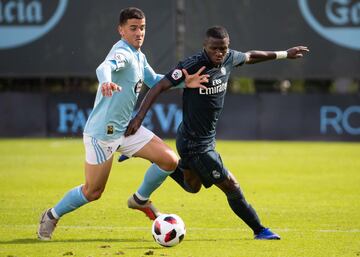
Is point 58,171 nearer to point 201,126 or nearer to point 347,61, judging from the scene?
point 201,126

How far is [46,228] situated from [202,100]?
2.05m

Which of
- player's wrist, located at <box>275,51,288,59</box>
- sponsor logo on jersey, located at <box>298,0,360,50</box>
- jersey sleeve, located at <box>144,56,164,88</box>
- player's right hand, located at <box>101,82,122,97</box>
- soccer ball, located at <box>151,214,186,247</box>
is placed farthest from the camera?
sponsor logo on jersey, located at <box>298,0,360,50</box>

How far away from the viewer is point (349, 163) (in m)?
16.6

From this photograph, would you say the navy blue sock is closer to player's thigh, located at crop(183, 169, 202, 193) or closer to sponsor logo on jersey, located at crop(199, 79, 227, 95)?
player's thigh, located at crop(183, 169, 202, 193)

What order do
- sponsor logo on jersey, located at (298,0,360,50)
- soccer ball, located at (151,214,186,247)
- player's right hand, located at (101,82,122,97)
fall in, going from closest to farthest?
player's right hand, located at (101,82,122,97), soccer ball, located at (151,214,186,247), sponsor logo on jersey, located at (298,0,360,50)

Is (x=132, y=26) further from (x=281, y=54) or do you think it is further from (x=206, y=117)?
(x=281, y=54)

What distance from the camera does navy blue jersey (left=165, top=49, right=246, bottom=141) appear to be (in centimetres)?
833

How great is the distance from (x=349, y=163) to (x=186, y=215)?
24.0 feet

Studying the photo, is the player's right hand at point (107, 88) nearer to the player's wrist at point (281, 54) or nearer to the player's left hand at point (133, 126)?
the player's left hand at point (133, 126)

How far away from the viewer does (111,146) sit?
331 inches

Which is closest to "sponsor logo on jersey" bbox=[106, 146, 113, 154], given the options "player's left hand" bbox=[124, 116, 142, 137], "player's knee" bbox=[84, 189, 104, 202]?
"player's left hand" bbox=[124, 116, 142, 137]

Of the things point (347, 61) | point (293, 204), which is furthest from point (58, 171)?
point (347, 61)

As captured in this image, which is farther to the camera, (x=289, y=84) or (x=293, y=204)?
(x=289, y=84)

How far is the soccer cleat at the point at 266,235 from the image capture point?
8328 millimetres
